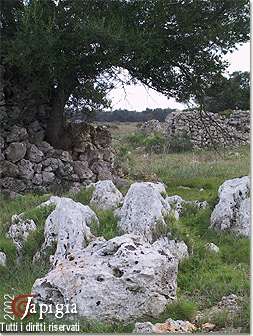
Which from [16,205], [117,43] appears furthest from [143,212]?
[117,43]

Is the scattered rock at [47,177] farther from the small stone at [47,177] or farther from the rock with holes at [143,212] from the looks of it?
the rock with holes at [143,212]

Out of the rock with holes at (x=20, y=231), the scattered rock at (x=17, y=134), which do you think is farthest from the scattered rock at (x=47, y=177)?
the rock with holes at (x=20, y=231)

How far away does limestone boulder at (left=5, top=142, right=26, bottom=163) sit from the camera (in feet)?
43.2

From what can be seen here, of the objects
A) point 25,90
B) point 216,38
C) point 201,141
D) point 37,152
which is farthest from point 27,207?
point 201,141

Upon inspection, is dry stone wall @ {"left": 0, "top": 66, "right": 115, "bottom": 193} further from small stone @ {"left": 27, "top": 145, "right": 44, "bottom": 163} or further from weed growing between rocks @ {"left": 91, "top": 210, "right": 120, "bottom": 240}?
weed growing between rocks @ {"left": 91, "top": 210, "right": 120, "bottom": 240}

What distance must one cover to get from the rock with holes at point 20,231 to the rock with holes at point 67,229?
41 centimetres

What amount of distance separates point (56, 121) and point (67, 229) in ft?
22.8

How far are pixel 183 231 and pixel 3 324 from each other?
9.53 ft

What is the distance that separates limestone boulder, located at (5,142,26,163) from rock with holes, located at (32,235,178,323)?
7.13 m

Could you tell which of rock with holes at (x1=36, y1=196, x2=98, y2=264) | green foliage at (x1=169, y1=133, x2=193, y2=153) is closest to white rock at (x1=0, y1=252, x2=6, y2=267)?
rock with holes at (x1=36, y1=196, x2=98, y2=264)

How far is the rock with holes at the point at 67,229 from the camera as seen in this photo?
7266 mm

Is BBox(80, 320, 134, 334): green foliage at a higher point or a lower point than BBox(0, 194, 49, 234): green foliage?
lower

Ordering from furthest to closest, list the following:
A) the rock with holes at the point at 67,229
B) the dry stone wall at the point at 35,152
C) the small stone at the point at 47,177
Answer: the small stone at the point at 47,177
the dry stone wall at the point at 35,152
the rock with holes at the point at 67,229

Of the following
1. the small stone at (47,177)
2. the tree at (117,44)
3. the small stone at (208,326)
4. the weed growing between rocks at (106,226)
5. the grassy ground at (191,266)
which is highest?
the tree at (117,44)
